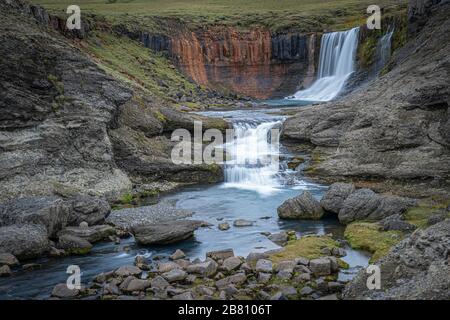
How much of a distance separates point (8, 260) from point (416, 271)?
11.5m

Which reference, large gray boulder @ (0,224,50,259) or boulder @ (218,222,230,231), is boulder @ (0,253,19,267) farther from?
boulder @ (218,222,230,231)

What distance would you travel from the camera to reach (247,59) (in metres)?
71.9

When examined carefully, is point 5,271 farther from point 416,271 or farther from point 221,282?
point 416,271

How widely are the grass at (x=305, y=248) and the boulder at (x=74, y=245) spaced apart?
246 inches

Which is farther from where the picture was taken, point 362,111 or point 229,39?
point 229,39

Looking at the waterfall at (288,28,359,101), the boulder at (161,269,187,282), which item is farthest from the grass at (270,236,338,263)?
the waterfall at (288,28,359,101)

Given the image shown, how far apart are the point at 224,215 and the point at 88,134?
884 centimetres

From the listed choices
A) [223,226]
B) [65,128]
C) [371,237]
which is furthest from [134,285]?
[65,128]

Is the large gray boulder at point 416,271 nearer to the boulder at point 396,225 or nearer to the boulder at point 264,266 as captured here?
the boulder at point 264,266

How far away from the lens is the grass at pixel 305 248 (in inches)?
Result: 607

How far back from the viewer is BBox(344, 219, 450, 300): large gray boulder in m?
10.5

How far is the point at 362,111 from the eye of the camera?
29.4m

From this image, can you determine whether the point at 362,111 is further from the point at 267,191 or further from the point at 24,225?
the point at 24,225
